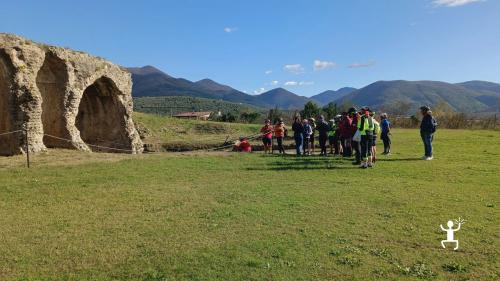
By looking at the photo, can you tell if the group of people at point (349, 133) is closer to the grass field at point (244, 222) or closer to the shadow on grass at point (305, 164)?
the shadow on grass at point (305, 164)

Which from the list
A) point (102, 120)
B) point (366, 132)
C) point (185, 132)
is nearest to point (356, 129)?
point (366, 132)

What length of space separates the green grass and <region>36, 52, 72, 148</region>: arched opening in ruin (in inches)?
415

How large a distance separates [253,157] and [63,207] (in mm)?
9988

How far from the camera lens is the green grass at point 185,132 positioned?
31328mm

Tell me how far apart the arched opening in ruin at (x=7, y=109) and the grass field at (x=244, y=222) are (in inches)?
125

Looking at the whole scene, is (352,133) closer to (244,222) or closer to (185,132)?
(244,222)

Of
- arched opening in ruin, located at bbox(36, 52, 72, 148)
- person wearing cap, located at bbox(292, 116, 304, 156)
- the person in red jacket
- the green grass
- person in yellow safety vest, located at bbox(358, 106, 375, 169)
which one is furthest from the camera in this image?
the green grass

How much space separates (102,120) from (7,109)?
25.6ft

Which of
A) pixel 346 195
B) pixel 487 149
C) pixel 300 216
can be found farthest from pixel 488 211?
pixel 487 149

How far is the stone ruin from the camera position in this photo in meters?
17.2

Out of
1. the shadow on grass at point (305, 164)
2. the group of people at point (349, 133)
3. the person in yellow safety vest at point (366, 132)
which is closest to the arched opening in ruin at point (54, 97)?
the group of people at point (349, 133)

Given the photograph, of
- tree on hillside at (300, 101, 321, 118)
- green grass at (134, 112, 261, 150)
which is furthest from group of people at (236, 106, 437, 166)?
tree on hillside at (300, 101, 321, 118)

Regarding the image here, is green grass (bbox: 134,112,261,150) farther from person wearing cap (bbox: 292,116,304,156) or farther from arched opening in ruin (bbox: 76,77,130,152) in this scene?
person wearing cap (bbox: 292,116,304,156)

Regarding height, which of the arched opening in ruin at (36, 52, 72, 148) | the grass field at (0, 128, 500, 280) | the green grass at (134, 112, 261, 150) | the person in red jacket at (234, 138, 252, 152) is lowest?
the grass field at (0, 128, 500, 280)
